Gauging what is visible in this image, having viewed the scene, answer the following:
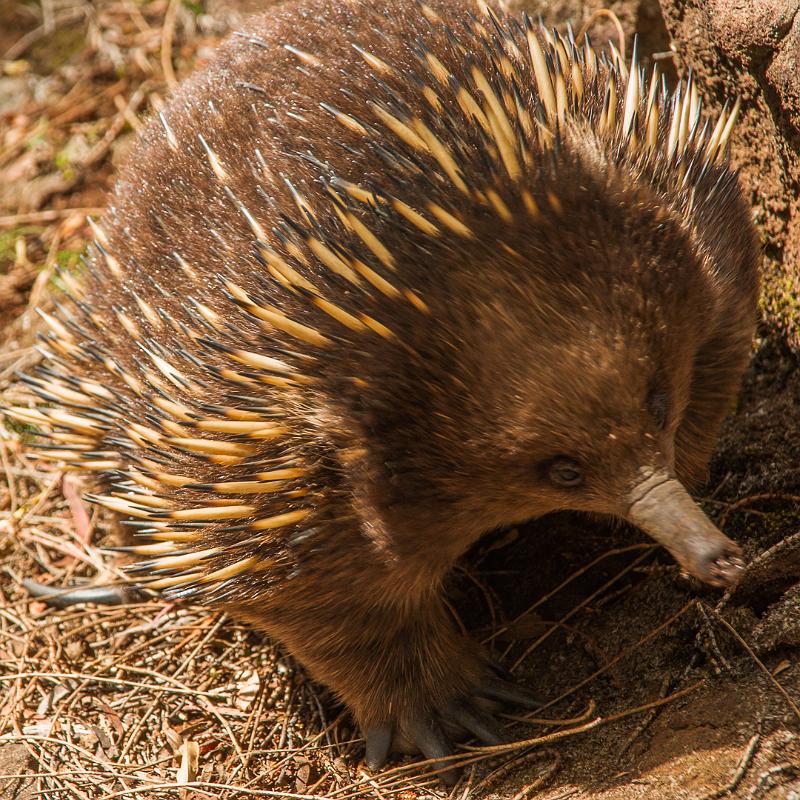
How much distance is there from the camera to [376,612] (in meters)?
2.80

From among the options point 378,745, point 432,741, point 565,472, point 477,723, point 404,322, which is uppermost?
point 404,322

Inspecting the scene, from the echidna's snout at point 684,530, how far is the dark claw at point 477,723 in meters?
1.05

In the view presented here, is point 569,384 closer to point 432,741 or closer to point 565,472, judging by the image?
point 565,472

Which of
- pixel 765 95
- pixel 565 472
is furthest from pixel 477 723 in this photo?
pixel 765 95

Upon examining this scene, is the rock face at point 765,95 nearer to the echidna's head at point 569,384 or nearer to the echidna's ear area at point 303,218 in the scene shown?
the echidna's ear area at point 303,218

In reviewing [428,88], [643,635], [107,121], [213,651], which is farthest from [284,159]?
[107,121]

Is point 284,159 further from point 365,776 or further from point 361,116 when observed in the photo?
point 365,776

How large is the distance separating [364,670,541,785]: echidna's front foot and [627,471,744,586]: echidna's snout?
3.31ft

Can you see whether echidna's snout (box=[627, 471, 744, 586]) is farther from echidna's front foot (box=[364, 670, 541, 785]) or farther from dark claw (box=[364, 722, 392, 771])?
dark claw (box=[364, 722, 392, 771])

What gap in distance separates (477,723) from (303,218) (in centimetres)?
165

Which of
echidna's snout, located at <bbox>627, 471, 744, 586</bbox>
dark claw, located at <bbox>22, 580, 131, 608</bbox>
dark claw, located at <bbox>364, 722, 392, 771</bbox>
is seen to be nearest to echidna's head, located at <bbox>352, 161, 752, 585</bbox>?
echidna's snout, located at <bbox>627, 471, 744, 586</bbox>

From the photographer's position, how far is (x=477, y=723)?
10.0 ft

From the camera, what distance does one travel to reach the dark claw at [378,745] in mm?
3102

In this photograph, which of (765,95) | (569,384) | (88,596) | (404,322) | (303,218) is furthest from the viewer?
(88,596)
